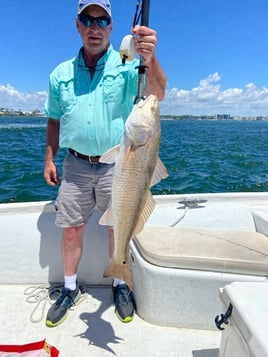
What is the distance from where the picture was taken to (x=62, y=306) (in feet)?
10.8

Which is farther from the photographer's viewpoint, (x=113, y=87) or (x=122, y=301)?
(x=122, y=301)

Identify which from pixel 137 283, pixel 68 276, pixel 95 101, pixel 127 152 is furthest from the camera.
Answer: pixel 68 276

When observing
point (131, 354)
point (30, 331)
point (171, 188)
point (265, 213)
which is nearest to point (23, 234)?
point (30, 331)

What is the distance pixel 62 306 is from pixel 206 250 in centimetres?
150

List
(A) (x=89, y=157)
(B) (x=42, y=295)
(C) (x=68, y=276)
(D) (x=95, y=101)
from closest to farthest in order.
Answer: (D) (x=95, y=101)
(A) (x=89, y=157)
(C) (x=68, y=276)
(B) (x=42, y=295)

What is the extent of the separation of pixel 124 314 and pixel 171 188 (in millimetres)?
7275

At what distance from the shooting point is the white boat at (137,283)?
2871mm

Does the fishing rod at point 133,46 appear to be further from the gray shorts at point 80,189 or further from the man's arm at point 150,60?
the gray shorts at point 80,189

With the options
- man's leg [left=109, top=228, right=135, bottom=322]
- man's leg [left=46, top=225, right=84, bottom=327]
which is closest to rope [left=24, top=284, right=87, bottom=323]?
man's leg [left=46, top=225, right=84, bottom=327]

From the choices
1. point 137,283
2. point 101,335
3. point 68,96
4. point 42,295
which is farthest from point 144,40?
point 42,295

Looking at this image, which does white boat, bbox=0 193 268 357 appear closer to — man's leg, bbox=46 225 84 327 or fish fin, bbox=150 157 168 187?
man's leg, bbox=46 225 84 327

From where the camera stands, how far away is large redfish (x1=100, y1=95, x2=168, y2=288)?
6.98ft

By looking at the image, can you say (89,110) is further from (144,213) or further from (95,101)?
(144,213)

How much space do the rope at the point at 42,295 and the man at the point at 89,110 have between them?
206 mm
